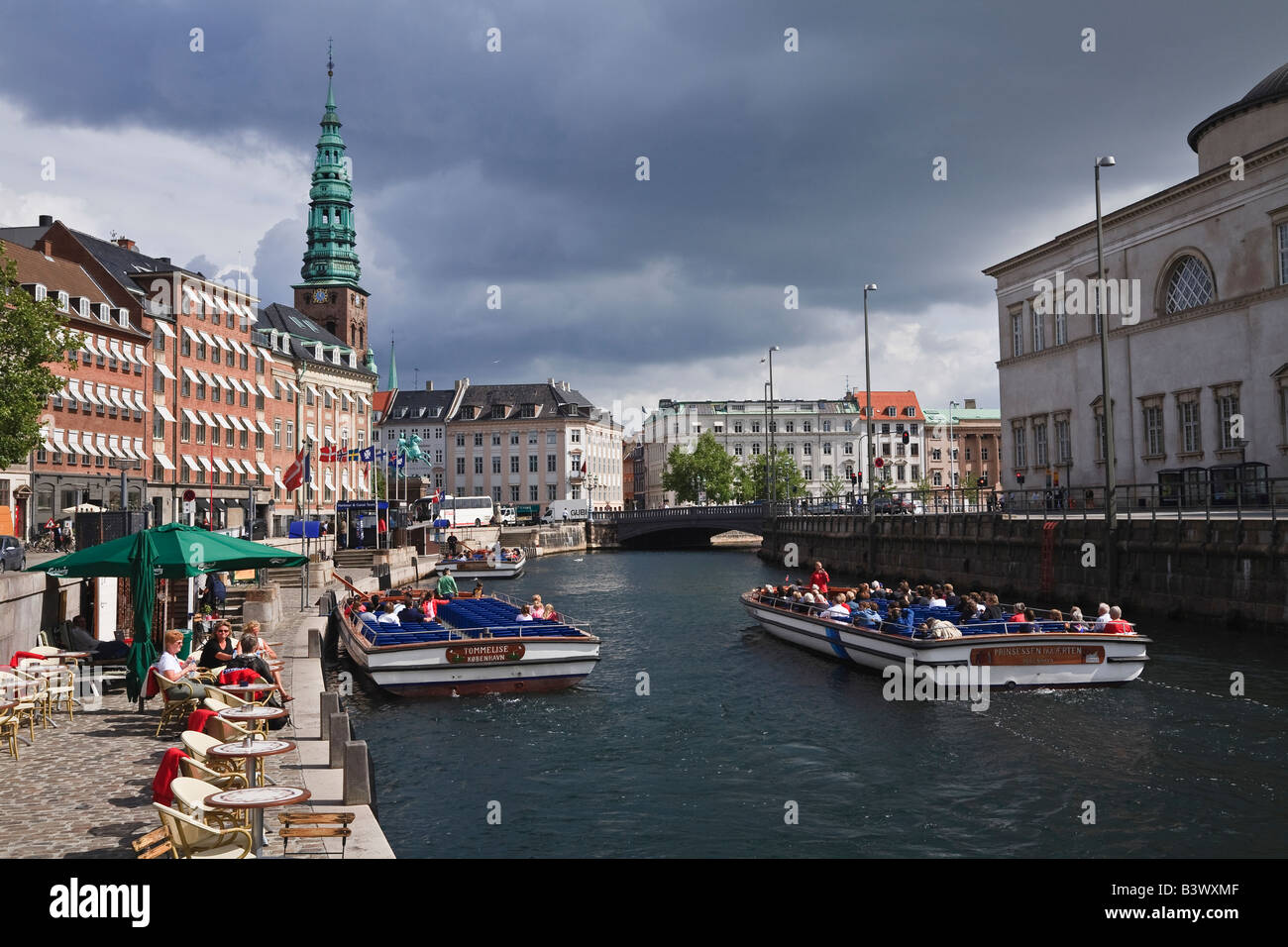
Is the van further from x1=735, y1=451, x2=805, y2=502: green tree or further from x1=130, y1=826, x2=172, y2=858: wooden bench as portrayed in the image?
x1=130, y1=826, x2=172, y2=858: wooden bench

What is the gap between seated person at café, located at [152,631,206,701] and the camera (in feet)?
53.3

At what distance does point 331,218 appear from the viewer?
413 feet

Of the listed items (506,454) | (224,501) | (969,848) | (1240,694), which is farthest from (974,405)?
(969,848)

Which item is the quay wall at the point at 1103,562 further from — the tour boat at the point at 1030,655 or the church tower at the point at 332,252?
the church tower at the point at 332,252

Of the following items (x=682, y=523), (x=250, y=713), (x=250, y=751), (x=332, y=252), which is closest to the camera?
(x=250, y=751)

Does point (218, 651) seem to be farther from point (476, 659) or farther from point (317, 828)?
point (317, 828)

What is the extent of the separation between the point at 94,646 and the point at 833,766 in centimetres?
1472

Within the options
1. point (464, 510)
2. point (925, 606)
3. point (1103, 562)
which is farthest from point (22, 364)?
point (464, 510)

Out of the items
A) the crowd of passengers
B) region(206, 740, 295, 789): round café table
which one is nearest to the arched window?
the crowd of passengers

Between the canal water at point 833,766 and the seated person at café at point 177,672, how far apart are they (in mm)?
3344

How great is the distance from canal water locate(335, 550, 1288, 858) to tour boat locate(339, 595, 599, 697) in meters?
0.47

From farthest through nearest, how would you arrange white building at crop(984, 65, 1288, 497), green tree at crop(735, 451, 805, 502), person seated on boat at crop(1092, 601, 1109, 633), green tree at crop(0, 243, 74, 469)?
green tree at crop(735, 451, 805, 502) < white building at crop(984, 65, 1288, 497) < green tree at crop(0, 243, 74, 469) < person seated on boat at crop(1092, 601, 1109, 633)

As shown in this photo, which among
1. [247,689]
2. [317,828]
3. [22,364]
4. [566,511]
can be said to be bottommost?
[317,828]

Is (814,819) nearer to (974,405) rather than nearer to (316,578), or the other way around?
(316,578)
